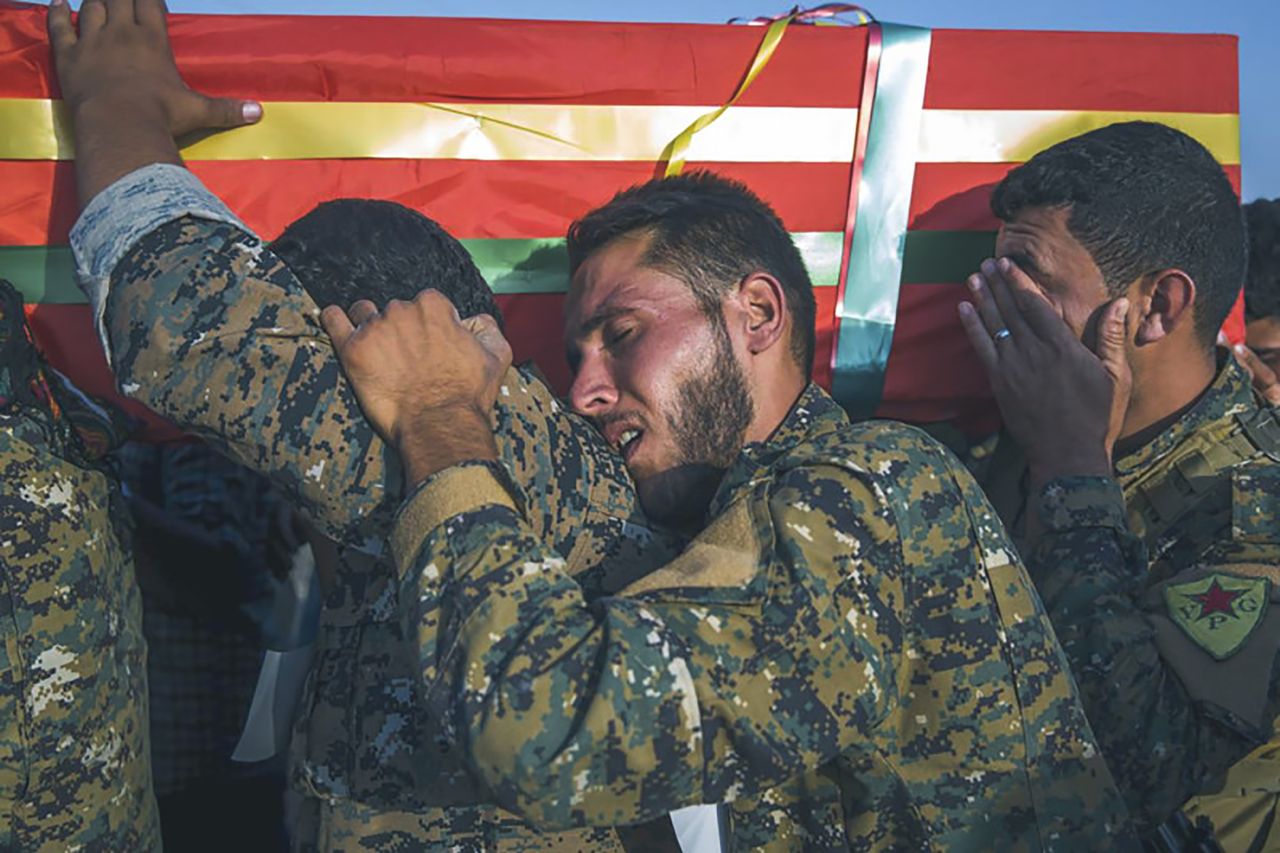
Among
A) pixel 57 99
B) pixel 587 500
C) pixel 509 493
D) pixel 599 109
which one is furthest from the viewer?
pixel 599 109

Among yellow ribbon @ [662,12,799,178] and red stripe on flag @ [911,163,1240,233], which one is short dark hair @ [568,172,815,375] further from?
red stripe on flag @ [911,163,1240,233]

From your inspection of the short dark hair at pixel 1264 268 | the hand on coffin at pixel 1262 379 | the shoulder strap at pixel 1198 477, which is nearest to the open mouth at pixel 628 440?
the shoulder strap at pixel 1198 477

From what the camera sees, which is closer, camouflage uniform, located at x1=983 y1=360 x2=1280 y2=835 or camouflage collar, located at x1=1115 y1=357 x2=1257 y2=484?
camouflage uniform, located at x1=983 y1=360 x2=1280 y2=835

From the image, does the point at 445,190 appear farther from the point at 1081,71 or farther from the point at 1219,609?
the point at 1219,609

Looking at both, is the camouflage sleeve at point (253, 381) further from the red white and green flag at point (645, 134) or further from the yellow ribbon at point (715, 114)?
the yellow ribbon at point (715, 114)

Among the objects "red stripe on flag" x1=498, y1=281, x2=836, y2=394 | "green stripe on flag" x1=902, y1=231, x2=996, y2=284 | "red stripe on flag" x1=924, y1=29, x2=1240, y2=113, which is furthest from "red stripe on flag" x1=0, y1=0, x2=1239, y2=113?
"red stripe on flag" x1=498, y1=281, x2=836, y2=394

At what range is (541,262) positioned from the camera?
8.61 ft

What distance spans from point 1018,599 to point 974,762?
24cm

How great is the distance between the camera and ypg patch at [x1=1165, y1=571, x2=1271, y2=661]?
7.07 ft

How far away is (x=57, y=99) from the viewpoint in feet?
7.62

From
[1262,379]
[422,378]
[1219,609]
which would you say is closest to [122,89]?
[422,378]

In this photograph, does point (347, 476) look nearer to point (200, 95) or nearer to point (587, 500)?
point (587, 500)

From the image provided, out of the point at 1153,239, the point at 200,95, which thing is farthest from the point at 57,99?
the point at 1153,239

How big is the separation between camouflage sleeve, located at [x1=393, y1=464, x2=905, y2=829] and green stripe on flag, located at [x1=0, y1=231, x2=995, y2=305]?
3.46ft
